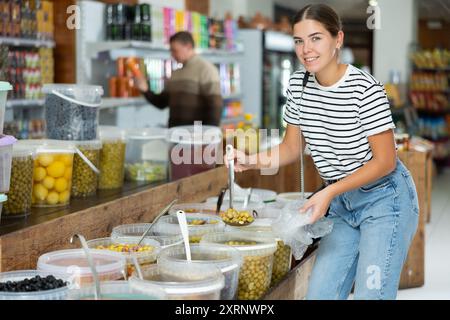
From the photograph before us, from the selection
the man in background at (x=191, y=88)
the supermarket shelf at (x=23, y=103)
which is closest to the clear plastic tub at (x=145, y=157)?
the supermarket shelf at (x=23, y=103)

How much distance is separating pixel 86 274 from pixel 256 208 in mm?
1170

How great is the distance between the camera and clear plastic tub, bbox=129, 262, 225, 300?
6.07ft

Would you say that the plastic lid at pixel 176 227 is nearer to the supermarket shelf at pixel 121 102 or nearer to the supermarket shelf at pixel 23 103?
the supermarket shelf at pixel 23 103

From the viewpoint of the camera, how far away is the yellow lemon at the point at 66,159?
2744mm

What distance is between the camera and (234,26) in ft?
26.9

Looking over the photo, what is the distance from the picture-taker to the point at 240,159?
259 cm

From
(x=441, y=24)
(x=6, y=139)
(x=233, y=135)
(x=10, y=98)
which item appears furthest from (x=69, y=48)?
(x=441, y=24)

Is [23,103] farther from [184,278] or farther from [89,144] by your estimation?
[184,278]

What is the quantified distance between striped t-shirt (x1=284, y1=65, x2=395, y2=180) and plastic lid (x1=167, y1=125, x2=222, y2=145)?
124 cm

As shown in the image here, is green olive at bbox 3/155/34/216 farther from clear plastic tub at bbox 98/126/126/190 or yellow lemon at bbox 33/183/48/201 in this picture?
clear plastic tub at bbox 98/126/126/190

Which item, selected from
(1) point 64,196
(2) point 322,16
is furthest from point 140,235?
(2) point 322,16

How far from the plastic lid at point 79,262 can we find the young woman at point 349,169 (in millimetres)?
572

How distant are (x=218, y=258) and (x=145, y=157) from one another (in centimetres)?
132

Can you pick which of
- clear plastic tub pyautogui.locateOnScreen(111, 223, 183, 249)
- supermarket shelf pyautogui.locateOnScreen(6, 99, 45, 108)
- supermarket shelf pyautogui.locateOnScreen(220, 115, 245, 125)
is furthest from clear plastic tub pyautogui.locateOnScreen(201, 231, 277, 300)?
supermarket shelf pyautogui.locateOnScreen(220, 115, 245, 125)
